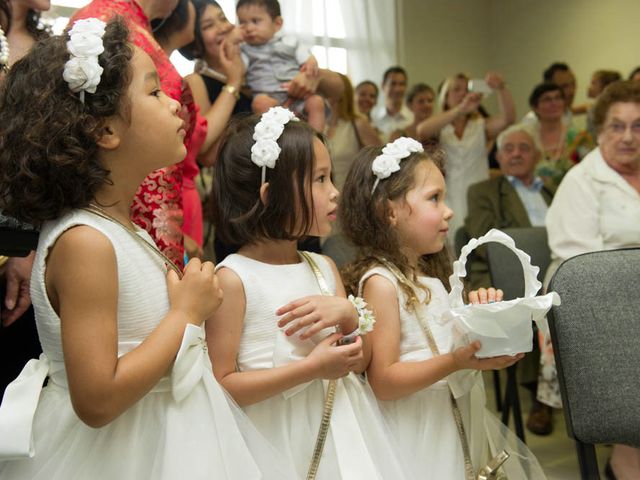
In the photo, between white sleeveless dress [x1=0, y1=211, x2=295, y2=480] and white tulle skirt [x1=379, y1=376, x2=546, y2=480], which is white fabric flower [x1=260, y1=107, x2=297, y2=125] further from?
white tulle skirt [x1=379, y1=376, x2=546, y2=480]

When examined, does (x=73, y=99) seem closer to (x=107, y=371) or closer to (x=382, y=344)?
(x=107, y=371)

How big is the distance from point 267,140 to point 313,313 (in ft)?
1.29

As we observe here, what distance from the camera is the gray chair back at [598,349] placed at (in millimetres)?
1609

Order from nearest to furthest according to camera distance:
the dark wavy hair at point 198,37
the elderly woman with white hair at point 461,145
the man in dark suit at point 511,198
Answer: the dark wavy hair at point 198,37 < the man in dark suit at point 511,198 < the elderly woman with white hair at point 461,145

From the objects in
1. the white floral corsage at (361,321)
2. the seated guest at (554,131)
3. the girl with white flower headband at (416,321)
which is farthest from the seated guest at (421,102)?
the white floral corsage at (361,321)

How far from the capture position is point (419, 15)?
7059mm

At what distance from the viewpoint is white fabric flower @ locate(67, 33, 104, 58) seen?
1294mm

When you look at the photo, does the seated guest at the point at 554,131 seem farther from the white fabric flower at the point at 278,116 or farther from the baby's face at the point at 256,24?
the white fabric flower at the point at 278,116

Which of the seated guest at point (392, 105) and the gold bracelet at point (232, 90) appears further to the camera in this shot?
the seated guest at point (392, 105)

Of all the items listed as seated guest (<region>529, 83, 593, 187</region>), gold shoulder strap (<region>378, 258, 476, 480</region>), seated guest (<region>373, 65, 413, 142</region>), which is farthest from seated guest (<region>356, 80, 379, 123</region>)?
gold shoulder strap (<region>378, 258, 476, 480</region>)

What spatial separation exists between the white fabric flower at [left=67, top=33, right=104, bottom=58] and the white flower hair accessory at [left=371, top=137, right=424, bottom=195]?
2.68 ft

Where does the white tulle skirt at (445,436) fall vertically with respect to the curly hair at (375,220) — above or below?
below

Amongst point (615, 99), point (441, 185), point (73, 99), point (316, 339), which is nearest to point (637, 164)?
point (615, 99)

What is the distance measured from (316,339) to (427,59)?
5.93 m
